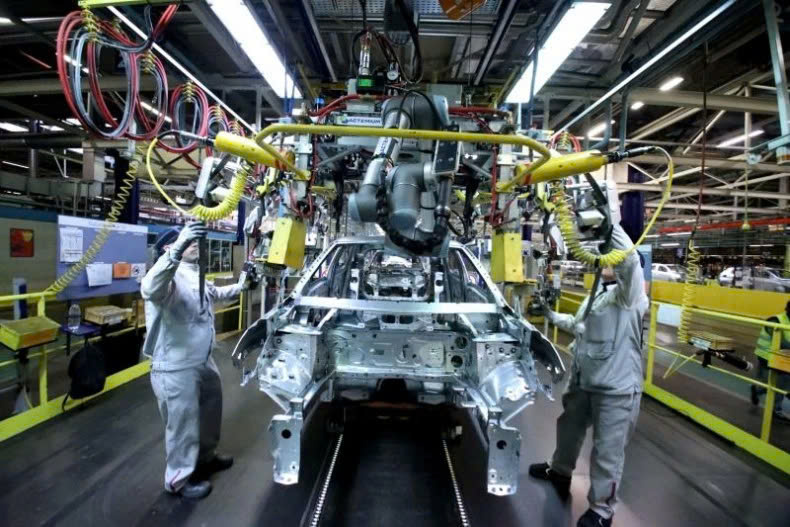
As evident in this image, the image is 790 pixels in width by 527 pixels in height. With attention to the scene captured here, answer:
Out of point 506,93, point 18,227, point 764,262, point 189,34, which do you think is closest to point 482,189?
point 506,93

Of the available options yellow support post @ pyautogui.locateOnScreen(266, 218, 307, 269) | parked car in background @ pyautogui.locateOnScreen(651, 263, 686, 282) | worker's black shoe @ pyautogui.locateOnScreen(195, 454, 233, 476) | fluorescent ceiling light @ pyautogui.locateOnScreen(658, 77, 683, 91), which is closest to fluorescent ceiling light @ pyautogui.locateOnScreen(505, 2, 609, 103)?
fluorescent ceiling light @ pyautogui.locateOnScreen(658, 77, 683, 91)

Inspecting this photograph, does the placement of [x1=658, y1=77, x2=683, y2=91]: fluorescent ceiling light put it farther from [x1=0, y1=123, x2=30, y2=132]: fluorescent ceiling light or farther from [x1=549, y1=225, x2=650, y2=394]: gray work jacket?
[x1=0, y1=123, x2=30, y2=132]: fluorescent ceiling light

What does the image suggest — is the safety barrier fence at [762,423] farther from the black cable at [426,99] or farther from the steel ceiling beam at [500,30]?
the steel ceiling beam at [500,30]

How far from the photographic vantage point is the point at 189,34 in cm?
380

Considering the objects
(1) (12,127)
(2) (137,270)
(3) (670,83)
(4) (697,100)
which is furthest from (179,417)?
(1) (12,127)

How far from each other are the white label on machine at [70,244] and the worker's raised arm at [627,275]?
4.86 m

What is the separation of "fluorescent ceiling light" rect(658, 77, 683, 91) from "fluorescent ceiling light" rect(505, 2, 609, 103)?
2.14 meters

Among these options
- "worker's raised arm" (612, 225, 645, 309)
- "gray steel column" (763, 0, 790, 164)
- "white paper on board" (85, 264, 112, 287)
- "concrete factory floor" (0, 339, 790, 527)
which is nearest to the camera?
"worker's raised arm" (612, 225, 645, 309)

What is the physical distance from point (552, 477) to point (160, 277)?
293 cm

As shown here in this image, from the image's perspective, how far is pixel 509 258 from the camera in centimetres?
228

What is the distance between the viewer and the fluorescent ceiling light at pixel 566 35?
8.25 feet

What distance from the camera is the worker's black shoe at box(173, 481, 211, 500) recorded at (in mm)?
2219

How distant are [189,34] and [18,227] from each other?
13.1ft

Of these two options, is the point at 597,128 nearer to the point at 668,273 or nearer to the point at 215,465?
the point at 215,465
